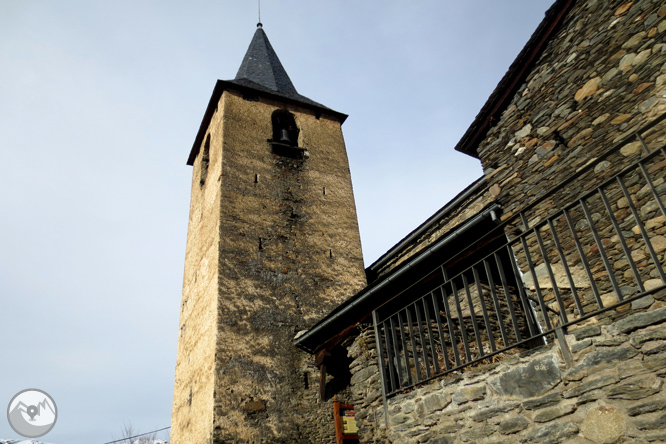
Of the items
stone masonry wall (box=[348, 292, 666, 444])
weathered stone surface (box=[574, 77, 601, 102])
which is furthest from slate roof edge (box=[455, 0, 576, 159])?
stone masonry wall (box=[348, 292, 666, 444])

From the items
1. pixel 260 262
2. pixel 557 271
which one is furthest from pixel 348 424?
pixel 557 271

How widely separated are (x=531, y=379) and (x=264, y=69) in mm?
11792

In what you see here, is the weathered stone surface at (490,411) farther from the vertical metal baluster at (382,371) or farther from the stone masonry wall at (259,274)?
the stone masonry wall at (259,274)

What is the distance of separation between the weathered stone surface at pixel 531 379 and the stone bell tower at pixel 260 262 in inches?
160

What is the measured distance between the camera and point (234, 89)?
35.6 feet

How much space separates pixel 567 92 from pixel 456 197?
3182 mm

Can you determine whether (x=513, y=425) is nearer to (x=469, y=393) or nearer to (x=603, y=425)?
(x=469, y=393)

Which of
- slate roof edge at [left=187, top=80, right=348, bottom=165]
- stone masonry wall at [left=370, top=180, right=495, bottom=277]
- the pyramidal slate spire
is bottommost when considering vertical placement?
stone masonry wall at [left=370, top=180, right=495, bottom=277]

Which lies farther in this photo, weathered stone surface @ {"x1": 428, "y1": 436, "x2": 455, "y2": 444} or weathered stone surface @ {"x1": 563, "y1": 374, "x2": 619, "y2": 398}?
weathered stone surface @ {"x1": 428, "y1": 436, "x2": 455, "y2": 444}

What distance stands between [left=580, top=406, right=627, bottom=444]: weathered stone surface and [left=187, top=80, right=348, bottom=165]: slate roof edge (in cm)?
962

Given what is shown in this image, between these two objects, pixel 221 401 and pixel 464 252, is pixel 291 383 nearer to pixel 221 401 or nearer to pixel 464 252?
pixel 221 401

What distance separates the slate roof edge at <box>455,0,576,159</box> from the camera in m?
5.32

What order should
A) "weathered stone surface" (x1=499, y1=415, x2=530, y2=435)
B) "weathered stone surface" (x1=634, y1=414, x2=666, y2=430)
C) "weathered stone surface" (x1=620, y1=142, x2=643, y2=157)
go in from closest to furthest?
"weathered stone surface" (x1=634, y1=414, x2=666, y2=430)
"weathered stone surface" (x1=499, y1=415, x2=530, y2=435)
"weathered stone surface" (x1=620, y1=142, x2=643, y2=157)

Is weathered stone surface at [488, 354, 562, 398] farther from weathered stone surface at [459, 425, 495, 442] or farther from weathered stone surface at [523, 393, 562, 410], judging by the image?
weathered stone surface at [459, 425, 495, 442]
